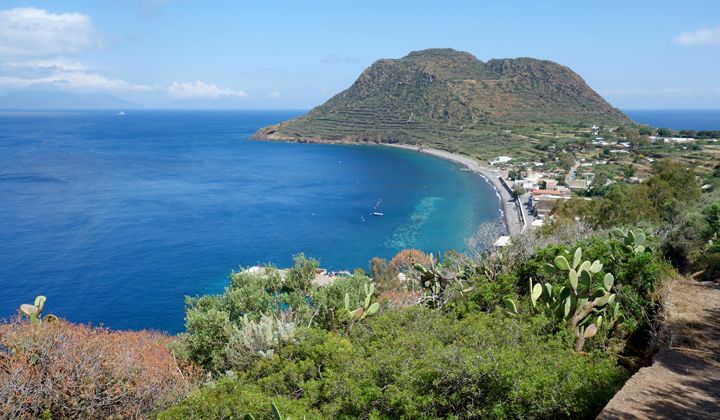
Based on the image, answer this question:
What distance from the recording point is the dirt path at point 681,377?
5.50 meters

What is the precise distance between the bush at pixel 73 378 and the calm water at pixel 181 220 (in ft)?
68.9

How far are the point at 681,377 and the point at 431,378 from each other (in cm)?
324

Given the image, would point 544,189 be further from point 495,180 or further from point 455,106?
point 455,106

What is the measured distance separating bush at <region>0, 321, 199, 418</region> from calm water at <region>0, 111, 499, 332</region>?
68.9 ft

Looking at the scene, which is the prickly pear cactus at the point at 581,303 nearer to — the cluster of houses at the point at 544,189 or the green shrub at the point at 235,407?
the green shrub at the point at 235,407

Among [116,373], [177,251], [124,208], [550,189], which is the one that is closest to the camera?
[116,373]

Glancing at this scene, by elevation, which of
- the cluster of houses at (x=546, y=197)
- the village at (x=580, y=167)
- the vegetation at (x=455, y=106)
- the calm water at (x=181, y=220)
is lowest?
the calm water at (x=181, y=220)

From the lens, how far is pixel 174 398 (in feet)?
27.5

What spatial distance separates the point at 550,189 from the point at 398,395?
58160 millimetres

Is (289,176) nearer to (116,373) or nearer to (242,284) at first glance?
(242,284)

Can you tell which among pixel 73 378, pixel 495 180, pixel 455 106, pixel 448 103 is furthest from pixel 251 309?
pixel 448 103

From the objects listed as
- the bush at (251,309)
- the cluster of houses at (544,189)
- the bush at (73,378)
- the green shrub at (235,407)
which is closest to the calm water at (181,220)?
the cluster of houses at (544,189)

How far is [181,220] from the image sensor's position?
1996 inches

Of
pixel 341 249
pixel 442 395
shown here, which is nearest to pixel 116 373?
pixel 442 395
